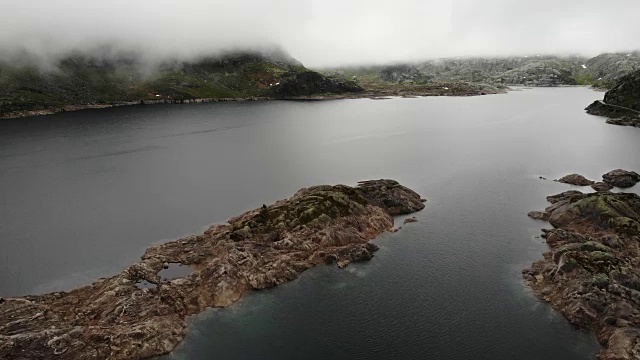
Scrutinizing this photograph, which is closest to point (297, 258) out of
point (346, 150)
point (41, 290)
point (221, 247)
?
point (221, 247)

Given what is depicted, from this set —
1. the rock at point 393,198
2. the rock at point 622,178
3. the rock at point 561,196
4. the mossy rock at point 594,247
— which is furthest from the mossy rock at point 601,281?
the rock at point 622,178

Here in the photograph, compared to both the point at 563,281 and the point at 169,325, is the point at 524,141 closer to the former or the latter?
the point at 563,281

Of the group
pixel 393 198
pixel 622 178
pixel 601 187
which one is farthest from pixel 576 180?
pixel 393 198

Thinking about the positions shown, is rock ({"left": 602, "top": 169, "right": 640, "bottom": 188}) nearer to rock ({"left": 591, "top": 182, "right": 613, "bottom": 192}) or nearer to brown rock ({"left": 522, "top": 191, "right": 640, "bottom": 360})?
rock ({"left": 591, "top": 182, "right": 613, "bottom": 192})

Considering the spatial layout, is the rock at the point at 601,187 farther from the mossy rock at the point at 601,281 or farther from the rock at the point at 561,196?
the mossy rock at the point at 601,281

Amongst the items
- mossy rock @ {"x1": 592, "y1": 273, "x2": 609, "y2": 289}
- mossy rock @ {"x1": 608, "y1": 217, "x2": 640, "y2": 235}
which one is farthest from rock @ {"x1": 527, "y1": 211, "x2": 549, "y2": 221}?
mossy rock @ {"x1": 592, "y1": 273, "x2": 609, "y2": 289}
